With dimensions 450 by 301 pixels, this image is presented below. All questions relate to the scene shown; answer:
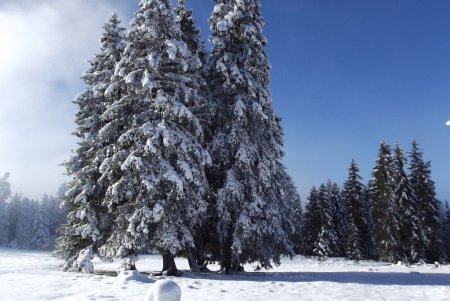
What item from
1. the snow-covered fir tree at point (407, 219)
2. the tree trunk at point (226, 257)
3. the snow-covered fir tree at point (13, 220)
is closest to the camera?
the tree trunk at point (226, 257)

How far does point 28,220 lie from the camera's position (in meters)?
111

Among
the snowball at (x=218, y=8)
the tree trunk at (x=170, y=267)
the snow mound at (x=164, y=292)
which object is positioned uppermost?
the snowball at (x=218, y=8)

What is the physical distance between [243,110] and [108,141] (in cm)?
783

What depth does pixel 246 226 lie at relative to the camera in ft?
63.6

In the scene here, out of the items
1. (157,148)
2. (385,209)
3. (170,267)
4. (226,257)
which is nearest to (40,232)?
(385,209)

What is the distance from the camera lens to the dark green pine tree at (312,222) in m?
58.7

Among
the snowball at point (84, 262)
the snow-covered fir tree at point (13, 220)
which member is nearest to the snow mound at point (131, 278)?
the snowball at point (84, 262)

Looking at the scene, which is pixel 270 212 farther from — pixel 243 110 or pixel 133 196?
pixel 133 196

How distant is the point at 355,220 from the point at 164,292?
5034cm

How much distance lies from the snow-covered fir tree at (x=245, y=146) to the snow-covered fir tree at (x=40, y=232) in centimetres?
9181

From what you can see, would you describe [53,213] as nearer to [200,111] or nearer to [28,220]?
[28,220]

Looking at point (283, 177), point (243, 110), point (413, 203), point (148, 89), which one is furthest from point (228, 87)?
point (413, 203)

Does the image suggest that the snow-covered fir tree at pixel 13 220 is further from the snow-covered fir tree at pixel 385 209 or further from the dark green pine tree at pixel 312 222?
the snow-covered fir tree at pixel 385 209

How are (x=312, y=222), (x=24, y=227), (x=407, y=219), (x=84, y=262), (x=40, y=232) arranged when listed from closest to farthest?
1. (x=84, y=262)
2. (x=407, y=219)
3. (x=312, y=222)
4. (x=40, y=232)
5. (x=24, y=227)
